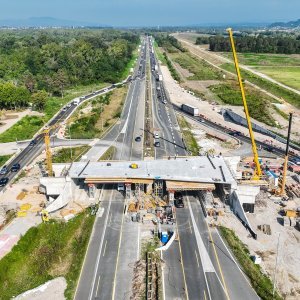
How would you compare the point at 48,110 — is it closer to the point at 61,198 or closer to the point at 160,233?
the point at 61,198

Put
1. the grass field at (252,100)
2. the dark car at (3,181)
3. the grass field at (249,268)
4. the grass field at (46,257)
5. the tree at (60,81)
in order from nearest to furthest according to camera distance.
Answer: the grass field at (249,268), the grass field at (46,257), the dark car at (3,181), the grass field at (252,100), the tree at (60,81)

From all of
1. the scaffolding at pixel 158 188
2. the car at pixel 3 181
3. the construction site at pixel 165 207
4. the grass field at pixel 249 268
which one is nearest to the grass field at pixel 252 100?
the construction site at pixel 165 207

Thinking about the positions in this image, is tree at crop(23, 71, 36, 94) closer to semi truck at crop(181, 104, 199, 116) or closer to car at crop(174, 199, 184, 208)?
semi truck at crop(181, 104, 199, 116)

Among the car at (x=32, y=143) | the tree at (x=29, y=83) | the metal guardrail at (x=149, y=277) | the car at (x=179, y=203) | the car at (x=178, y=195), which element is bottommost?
the metal guardrail at (x=149, y=277)

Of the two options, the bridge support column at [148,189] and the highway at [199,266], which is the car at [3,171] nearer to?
the bridge support column at [148,189]

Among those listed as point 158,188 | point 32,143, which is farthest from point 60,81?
point 158,188

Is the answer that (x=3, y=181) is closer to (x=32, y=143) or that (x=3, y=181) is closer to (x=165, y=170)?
(x=32, y=143)
